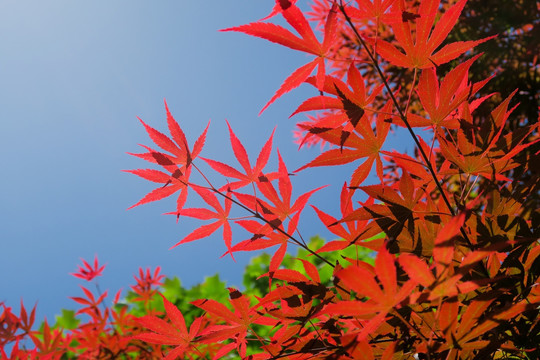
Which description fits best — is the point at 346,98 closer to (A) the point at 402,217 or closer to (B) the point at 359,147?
(B) the point at 359,147

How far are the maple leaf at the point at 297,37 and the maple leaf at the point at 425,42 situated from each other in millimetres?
87

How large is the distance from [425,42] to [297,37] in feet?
0.74

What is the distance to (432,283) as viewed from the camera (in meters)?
0.48

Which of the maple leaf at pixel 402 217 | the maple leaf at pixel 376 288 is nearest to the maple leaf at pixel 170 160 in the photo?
the maple leaf at pixel 402 217

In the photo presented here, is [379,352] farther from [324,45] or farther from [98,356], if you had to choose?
[98,356]

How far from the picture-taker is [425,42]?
646mm

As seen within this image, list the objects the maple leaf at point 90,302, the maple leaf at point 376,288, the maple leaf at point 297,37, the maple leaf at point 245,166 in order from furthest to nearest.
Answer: the maple leaf at point 90,302 → the maple leaf at point 245,166 → the maple leaf at point 297,37 → the maple leaf at point 376,288

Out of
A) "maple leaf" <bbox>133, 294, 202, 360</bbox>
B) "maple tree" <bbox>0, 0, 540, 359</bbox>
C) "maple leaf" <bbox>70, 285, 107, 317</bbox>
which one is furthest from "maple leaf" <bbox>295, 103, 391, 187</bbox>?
"maple leaf" <bbox>70, 285, 107, 317</bbox>

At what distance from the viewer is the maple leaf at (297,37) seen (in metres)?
0.57

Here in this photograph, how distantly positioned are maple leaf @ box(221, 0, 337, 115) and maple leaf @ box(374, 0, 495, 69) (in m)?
0.09

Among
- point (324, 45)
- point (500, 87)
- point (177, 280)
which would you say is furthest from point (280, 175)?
point (177, 280)

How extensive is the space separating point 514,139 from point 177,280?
159 inches

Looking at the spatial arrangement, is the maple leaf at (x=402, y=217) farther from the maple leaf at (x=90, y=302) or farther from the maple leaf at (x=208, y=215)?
the maple leaf at (x=90, y=302)

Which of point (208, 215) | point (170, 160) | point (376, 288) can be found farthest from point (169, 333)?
point (376, 288)
